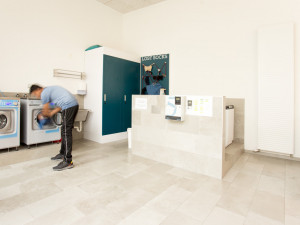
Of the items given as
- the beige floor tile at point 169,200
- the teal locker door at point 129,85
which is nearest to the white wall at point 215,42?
the teal locker door at point 129,85

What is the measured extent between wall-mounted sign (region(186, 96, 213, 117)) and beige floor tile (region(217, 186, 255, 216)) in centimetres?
91

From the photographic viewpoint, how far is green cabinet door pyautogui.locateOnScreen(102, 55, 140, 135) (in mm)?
4152

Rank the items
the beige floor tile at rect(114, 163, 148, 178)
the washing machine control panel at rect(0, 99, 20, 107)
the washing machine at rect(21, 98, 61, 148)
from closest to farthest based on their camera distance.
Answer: the beige floor tile at rect(114, 163, 148, 178)
the washing machine control panel at rect(0, 99, 20, 107)
the washing machine at rect(21, 98, 61, 148)

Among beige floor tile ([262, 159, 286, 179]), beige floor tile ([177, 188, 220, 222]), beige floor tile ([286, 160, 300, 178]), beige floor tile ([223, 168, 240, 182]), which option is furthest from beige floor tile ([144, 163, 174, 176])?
beige floor tile ([286, 160, 300, 178])

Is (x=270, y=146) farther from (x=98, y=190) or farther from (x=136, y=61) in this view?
(x=136, y=61)

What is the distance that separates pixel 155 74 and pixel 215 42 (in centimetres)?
158

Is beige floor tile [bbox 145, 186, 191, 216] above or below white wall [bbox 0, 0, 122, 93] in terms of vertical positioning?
below

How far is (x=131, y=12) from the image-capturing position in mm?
5250

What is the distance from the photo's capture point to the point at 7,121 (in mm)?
3135

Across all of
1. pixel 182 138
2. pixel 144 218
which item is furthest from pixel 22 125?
pixel 144 218

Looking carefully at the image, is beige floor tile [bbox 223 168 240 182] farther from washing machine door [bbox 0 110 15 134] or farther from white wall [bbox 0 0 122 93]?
white wall [bbox 0 0 122 93]

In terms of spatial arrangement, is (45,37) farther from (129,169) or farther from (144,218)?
(144,218)

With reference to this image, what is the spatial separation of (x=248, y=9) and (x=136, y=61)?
265 cm

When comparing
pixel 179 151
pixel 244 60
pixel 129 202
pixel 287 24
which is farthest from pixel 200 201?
pixel 287 24
